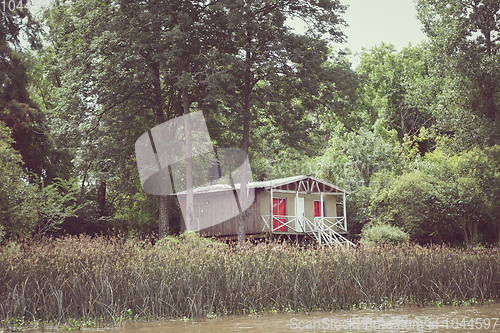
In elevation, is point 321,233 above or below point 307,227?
below

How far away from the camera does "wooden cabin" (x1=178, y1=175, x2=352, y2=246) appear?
75.7 ft

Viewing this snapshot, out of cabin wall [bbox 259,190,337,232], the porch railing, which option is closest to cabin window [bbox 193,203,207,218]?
cabin wall [bbox 259,190,337,232]

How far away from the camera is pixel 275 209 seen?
24109 millimetres

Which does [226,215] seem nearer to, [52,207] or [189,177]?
[189,177]

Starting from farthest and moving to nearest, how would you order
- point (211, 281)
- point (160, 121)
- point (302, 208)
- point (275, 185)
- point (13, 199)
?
point (302, 208) → point (275, 185) → point (160, 121) → point (13, 199) → point (211, 281)

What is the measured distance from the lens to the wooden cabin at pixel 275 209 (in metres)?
23.1

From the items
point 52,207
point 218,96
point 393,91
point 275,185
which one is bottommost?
point 52,207

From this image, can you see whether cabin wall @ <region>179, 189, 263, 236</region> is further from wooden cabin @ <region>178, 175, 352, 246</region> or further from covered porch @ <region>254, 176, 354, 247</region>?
covered porch @ <region>254, 176, 354, 247</region>

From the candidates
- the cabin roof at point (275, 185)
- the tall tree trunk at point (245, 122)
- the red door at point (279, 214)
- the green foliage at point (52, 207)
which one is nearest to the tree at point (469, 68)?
the cabin roof at point (275, 185)

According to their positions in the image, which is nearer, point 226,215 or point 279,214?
point 226,215

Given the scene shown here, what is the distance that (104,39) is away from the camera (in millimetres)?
Answer: 17922

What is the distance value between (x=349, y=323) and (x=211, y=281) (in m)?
2.57

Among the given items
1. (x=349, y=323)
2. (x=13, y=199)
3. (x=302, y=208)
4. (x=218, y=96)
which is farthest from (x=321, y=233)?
(x=349, y=323)

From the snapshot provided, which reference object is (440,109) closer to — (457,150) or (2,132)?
(457,150)
